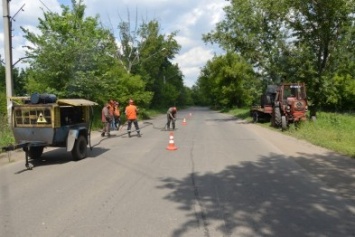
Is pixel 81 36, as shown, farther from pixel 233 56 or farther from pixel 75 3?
pixel 233 56

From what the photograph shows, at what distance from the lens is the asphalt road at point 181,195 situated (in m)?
5.77

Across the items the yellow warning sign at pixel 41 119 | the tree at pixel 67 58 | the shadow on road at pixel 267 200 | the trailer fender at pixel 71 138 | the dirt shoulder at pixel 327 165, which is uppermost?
the tree at pixel 67 58

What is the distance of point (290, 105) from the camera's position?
23.5 m

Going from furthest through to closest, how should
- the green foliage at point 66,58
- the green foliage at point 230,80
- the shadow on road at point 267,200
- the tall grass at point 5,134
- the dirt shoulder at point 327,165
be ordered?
1. the green foliage at point 230,80
2. the green foliage at point 66,58
3. the tall grass at point 5,134
4. the dirt shoulder at point 327,165
5. the shadow on road at point 267,200

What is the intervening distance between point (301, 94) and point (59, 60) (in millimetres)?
13384

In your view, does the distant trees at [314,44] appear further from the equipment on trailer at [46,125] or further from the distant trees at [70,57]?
the equipment on trailer at [46,125]

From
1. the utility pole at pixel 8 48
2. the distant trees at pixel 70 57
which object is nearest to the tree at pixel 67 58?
the distant trees at pixel 70 57

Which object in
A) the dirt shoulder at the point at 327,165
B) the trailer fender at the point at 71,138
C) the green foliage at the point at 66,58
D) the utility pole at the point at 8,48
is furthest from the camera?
the green foliage at the point at 66,58

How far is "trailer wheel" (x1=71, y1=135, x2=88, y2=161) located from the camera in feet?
39.7

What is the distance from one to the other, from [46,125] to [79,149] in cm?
140

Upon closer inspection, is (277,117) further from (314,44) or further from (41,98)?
(41,98)

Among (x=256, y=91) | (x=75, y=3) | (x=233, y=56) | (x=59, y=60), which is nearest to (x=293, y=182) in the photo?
(x=59, y=60)

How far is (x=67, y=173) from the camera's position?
1014cm

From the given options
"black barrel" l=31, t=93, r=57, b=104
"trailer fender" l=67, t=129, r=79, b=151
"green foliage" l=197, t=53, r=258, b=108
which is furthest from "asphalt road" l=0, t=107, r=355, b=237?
"green foliage" l=197, t=53, r=258, b=108
